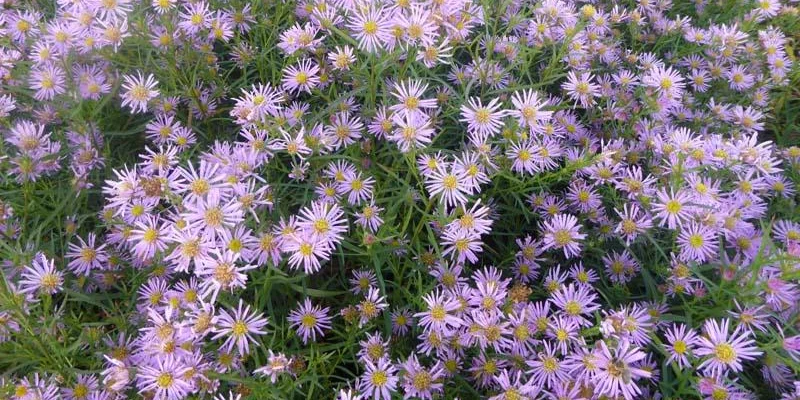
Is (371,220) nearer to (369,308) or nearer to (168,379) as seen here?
(369,308)

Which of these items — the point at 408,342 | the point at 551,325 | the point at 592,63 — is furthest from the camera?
the point at 592,63

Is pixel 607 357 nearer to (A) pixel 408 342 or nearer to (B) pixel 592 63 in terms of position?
(A) pixel 408 342

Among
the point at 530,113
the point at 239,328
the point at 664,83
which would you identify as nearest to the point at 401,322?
the point at 239,328

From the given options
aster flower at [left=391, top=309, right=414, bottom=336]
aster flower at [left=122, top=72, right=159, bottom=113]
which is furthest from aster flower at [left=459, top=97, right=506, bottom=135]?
aster flower at [left=122, top=72, right=159, bottom=113]

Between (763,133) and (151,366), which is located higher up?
(151,366)

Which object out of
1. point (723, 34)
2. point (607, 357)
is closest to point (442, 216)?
point (607, 357)

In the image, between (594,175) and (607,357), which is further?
(594,175)

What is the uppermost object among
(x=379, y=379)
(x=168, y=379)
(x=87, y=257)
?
(x=87, y=257)
